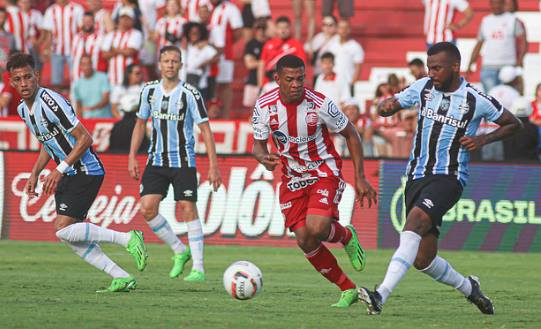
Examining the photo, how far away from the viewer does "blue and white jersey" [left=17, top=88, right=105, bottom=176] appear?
36.6 ft

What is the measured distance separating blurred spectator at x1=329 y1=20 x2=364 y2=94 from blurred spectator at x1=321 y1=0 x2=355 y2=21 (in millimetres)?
978

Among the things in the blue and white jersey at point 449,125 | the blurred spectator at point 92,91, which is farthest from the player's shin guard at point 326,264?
the blurred spectator at point 92,91

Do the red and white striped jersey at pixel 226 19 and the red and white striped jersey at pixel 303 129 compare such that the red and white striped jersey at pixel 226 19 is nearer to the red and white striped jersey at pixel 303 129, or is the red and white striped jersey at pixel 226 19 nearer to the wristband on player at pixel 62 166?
the wristband on player at pixel 62 166

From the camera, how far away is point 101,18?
23.2 metres

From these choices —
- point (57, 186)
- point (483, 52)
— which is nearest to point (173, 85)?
point (57, 186)

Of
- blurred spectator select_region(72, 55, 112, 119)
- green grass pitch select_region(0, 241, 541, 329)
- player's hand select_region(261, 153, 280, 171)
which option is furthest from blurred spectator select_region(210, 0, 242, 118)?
player's hand select_region(261, 153, 280, 171)

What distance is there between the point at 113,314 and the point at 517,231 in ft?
29.3

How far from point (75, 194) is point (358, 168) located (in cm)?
289

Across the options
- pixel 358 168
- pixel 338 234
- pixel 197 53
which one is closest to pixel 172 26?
pixel 197 53

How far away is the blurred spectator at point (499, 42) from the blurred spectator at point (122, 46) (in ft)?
19.7

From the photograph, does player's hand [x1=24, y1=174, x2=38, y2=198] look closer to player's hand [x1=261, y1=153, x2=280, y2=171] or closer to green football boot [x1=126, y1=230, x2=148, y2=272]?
green football boot [x1=126, y1=230, x2=148, y2=272]

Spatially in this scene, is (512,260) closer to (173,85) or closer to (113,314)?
(173,85)

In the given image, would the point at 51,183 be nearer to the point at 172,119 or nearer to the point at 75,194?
the point at 75,194

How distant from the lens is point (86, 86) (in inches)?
858
